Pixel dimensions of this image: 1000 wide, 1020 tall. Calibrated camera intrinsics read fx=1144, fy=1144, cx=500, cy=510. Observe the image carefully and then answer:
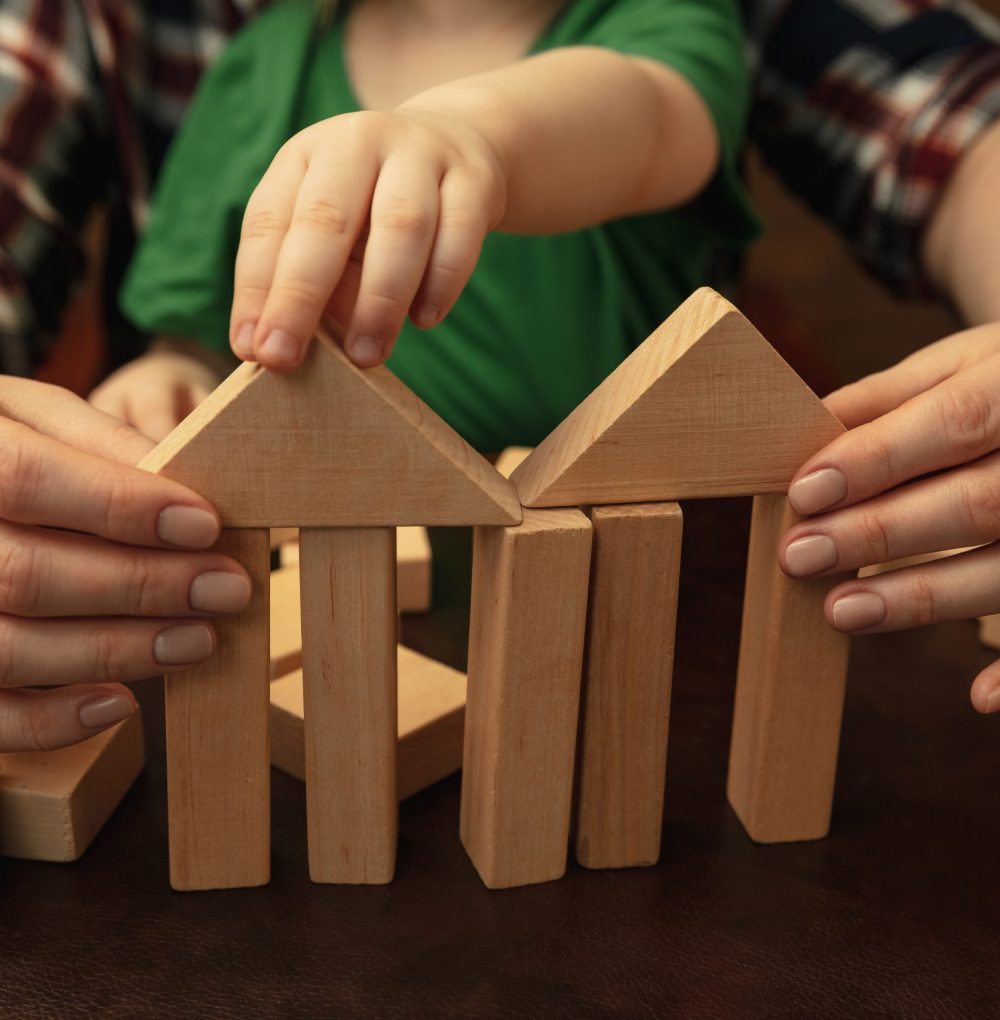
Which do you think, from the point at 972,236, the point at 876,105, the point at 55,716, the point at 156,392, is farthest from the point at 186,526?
Result: the point at 876,105

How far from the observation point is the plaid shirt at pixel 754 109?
1047 mm

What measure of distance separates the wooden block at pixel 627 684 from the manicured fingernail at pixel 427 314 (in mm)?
116

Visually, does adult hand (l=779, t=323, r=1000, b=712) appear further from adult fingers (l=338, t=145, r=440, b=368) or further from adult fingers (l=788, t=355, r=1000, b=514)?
adult fingers (l=338, t=145, r=440, b=368)

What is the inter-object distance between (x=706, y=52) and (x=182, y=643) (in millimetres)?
626

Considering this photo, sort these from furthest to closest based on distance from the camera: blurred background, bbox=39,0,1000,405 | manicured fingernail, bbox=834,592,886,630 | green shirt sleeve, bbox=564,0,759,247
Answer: blurred background, bbox=39,0,1000,405
green shirt sleeve, bbox=564,0,759,247
manicured fingernail, bbox=834,592,886,630

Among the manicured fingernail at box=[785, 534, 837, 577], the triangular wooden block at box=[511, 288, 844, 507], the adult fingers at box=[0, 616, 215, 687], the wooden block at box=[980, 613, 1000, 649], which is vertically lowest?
the wooden block at box=[980, 613, 1000, 649]

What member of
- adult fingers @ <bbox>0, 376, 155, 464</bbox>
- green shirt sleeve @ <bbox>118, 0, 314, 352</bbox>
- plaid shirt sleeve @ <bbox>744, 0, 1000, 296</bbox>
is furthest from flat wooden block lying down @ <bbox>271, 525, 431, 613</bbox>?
plaid shirt sleeve @ <bbox>744, 0, 1000, 296</bbox>

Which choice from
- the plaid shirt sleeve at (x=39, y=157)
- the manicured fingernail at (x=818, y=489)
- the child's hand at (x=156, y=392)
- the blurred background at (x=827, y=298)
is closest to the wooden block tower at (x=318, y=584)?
the manicured fingernail at (x=818, y=489)

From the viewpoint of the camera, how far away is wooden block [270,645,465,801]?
61 cm

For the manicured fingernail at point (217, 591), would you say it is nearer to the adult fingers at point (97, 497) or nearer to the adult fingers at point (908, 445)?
the adult fingers at point (97, 497)

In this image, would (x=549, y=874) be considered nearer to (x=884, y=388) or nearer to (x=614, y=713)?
(x=614, y=713)

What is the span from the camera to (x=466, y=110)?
0.61 meters

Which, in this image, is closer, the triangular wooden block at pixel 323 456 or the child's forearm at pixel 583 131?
the triangular wooden block at pixel 323 456

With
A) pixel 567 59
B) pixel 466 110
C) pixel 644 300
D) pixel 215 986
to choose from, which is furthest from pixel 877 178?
pixel 215 986
